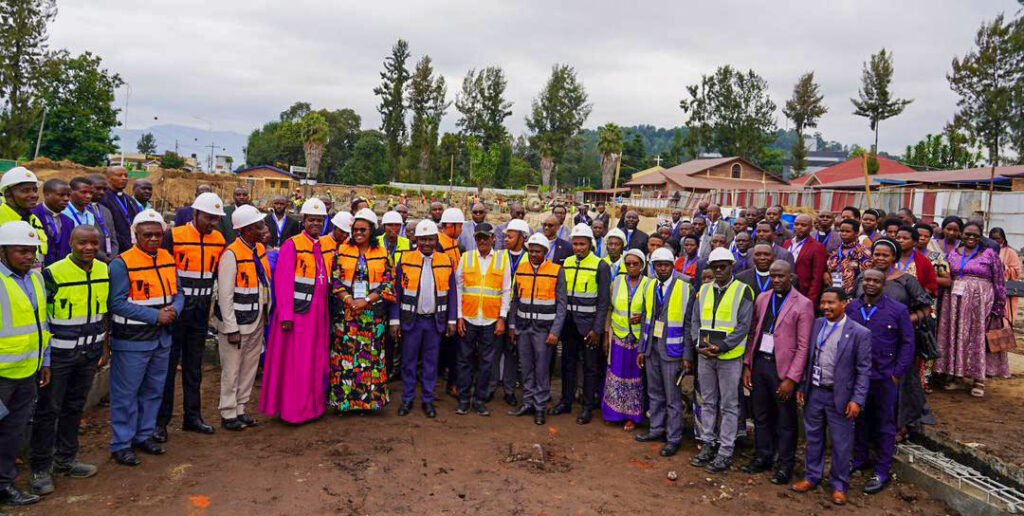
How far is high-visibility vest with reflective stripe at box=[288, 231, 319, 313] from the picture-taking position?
5650 millimetres

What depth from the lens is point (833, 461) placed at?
185 inches

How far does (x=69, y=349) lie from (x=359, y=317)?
7.75 ft

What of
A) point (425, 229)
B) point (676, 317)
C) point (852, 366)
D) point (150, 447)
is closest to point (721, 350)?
point (676, 317)

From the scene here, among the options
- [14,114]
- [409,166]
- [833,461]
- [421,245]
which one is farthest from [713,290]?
[409,166]

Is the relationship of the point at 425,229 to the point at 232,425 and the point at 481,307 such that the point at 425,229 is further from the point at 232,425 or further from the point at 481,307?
the point at 232,425

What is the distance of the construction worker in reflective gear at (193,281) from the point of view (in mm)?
5102

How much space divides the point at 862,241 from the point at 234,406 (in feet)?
21.9

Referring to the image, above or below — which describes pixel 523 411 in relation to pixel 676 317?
below

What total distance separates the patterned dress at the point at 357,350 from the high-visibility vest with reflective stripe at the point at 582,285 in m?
1.81

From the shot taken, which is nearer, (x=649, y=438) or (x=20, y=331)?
(x=20, y=331)

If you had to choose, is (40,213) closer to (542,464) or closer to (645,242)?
(542,464)

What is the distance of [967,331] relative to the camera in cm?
642

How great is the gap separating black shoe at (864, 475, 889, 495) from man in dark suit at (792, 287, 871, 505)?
→ 0.28 metres

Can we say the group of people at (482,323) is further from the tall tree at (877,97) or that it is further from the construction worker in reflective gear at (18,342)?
the tall tree at (877,97)
